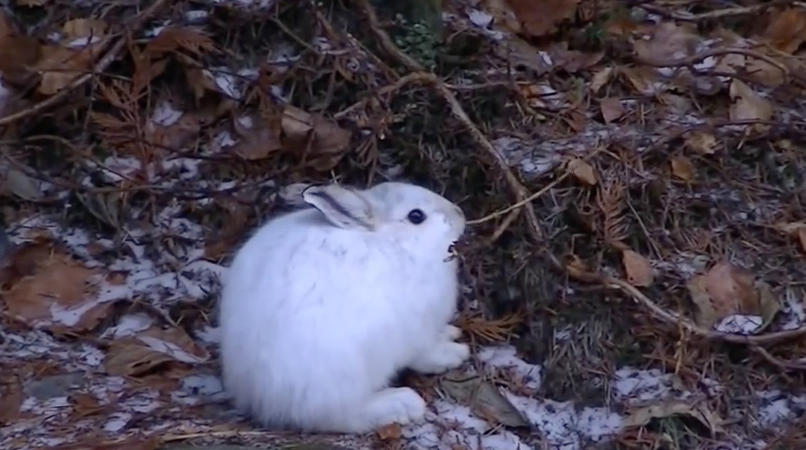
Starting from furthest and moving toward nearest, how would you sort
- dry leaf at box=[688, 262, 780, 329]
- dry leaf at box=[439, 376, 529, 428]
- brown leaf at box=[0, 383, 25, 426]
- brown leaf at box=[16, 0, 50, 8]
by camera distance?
brown leaf at box=[16, 0, 50, 8] < dry leaf at box=[688, 262, 780, 329] < dry leaf at box=[439, 376, 529, 428] < brown leaf at box=[0, 383, 25, 426]

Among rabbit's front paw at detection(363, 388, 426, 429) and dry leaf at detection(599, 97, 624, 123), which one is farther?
dry leaf at detection(599, 97, 624, 123)

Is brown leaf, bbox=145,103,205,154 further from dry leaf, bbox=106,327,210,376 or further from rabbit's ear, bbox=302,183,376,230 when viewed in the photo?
rabbit's ear, bbox=302,183,376,230

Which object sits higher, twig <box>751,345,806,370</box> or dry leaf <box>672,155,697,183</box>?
dry leaf <box>672,155,697,183</box>

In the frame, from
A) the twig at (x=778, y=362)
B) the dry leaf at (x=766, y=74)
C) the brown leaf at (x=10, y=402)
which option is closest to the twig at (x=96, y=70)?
the brown leaf at (x=10, y=402)

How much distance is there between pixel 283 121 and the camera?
12.6 ft

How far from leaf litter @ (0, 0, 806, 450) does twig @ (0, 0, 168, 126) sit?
0.02m

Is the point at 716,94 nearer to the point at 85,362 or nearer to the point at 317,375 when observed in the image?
the point at 317,375

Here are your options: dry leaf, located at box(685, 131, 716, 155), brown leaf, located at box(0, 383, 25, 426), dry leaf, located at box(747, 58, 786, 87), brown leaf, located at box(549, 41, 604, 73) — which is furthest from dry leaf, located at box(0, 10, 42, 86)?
dry leaf, located at box(747, 58, 786, 87)

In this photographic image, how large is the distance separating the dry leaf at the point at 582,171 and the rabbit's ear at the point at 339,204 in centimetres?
78

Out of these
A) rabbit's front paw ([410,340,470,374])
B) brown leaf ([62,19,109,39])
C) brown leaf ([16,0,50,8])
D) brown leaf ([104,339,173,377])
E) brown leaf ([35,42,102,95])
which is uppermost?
brown leaf ([16,0,50,8])

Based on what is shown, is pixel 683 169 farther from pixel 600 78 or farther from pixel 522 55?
pixel 522 55

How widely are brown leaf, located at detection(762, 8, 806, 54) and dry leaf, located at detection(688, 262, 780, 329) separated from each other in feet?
4.24

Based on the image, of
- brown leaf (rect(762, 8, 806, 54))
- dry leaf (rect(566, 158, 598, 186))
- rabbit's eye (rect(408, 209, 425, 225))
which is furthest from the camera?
brown leaf (rect(762, 8, 806, 54))

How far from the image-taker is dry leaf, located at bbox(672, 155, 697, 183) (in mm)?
3824
